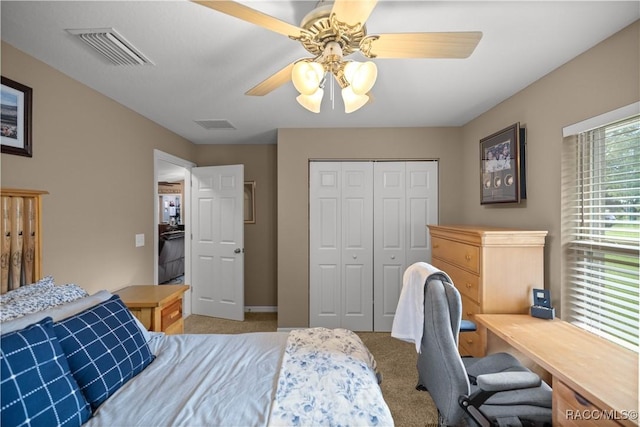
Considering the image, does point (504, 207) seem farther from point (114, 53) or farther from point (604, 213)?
point (114, 53)

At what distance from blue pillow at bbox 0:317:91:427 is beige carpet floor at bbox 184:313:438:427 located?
74.5 inches

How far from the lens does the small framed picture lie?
4.14 m

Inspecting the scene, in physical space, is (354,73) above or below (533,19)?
below

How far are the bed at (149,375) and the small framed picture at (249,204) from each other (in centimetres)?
259

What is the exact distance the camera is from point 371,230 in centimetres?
342

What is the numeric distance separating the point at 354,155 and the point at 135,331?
2745 mm

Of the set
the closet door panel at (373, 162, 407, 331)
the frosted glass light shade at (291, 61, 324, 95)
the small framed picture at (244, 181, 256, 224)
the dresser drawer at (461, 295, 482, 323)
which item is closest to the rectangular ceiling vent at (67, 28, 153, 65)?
the frosted glass light shade at (291, 61, 324, 95)

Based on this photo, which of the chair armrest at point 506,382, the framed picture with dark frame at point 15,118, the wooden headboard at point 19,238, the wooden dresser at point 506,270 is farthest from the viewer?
the wooden dresser at point 506,270

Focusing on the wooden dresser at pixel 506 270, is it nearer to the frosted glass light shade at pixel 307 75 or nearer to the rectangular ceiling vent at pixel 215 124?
the frosted glass light shade at pixel 307 75

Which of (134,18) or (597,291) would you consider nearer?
(134,18)

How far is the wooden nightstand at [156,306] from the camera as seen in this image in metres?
2.03

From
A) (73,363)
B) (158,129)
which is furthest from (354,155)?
(73,363)

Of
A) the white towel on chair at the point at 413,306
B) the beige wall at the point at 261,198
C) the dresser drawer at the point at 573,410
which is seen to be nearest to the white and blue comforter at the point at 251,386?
the white towel on chair at the point at 413,306

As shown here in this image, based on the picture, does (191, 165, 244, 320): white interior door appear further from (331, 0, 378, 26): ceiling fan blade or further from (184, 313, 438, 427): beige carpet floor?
(331, 0, 378, 26): ceiling fan blade
